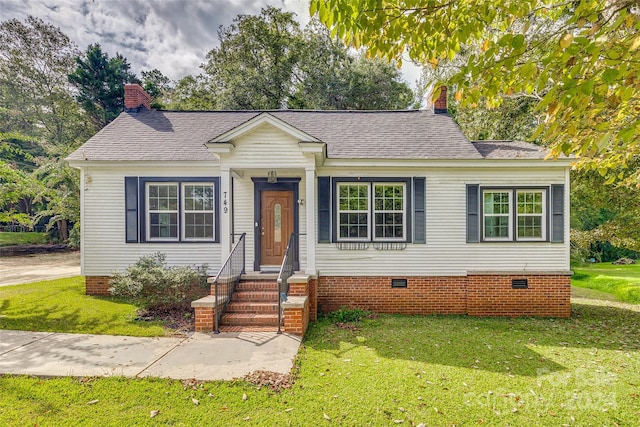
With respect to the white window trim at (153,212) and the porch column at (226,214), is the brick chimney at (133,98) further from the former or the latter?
the porch column at (226,214)

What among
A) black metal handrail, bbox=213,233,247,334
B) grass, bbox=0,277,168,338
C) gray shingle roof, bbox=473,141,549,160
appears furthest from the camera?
gray shingle roof, bbox=473,141,549,160

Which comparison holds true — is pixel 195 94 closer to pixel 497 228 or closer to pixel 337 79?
pixel 337 79

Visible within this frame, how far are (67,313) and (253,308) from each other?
164 inches

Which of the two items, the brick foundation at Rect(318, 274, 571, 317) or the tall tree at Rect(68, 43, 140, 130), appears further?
the tall tree at Rect(68, 43, 140, 130)

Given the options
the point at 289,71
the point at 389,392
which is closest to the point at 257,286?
the point at 389,392

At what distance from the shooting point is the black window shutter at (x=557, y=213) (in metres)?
7.83

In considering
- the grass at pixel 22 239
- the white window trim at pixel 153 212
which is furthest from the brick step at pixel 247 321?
the grass at pixel 22 239

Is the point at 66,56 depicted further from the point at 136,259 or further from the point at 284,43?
the point at 136,259

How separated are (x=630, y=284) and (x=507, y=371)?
42.0ft

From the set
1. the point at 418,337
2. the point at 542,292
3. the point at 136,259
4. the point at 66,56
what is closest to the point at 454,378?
the point at 418,337

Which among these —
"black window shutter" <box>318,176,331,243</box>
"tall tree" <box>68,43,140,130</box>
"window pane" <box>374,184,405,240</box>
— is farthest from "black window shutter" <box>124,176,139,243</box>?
"tall tree" <box>68,43,140,130</box>

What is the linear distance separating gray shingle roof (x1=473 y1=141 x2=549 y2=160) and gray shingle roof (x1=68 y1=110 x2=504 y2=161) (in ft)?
0.33

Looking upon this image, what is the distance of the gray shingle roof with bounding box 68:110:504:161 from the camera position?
8.20 m

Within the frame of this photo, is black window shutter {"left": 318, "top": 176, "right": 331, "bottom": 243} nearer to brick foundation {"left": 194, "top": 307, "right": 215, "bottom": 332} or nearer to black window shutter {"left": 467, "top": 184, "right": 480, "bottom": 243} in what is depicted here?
brick foundation {"left": 194, "top": 307, "right": 215, "bottom": 332}
